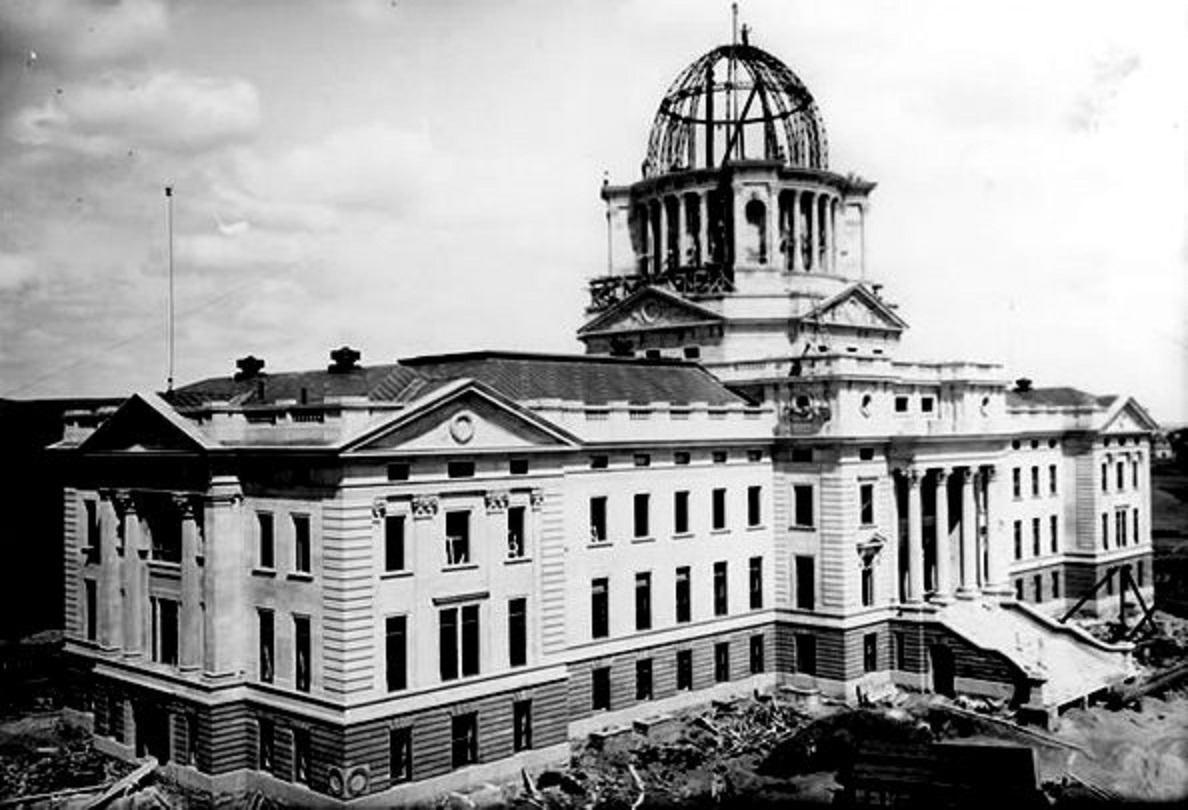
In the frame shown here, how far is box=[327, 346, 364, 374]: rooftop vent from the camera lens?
46656 millimetres

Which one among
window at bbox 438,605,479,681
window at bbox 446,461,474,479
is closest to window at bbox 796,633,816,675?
window at bbox 438,605,479,681

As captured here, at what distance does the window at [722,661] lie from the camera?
53406mm

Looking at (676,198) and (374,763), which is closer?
(374,763)

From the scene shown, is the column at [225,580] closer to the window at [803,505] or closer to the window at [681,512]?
the window at [681,512]

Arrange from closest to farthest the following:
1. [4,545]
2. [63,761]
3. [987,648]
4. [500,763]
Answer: [500,763] < [63,761] < [987,648] < [4,545]

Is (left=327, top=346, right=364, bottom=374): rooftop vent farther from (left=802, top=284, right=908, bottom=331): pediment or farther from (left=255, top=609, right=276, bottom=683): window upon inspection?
(left=802, top=284, right=908, bottom=331): pediment

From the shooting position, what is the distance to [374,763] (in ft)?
127

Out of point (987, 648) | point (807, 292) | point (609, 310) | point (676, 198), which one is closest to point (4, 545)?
point (609, 310)

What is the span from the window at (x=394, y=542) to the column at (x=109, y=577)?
13078 mm

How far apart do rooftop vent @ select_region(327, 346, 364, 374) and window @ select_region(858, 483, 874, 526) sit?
23.3 metres

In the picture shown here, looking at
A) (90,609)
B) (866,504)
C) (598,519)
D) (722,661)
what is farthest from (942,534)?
(90,609)

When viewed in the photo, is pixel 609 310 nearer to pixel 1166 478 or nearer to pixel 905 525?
pixel 905 525

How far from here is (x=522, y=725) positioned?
4325 cm

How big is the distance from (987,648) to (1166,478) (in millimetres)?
99299
